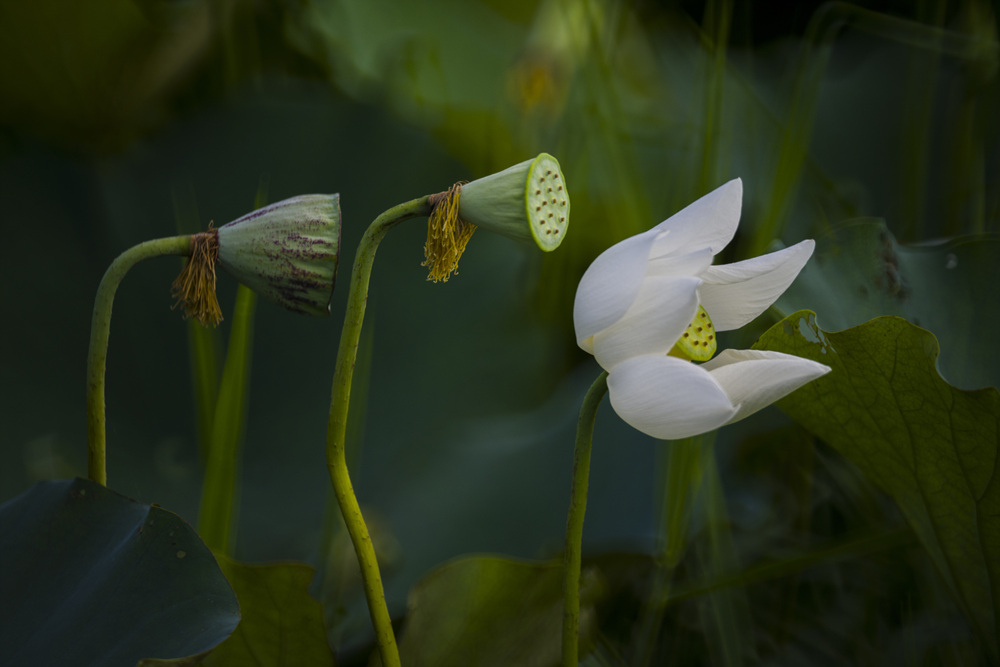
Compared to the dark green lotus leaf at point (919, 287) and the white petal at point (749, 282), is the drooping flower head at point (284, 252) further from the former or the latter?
the dark green lotus leaf at point (919, 287)

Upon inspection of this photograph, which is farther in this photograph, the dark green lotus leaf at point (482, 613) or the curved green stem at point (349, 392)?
the dark green lotus leaf at point (482, 613)

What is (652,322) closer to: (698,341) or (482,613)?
(698,341)

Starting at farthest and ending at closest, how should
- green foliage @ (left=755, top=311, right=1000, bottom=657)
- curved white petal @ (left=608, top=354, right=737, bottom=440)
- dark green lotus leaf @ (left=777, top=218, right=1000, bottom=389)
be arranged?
dark green lotus leaf @ (left=777, top=218, right=1000, bottom=389) → green foliage @ (left=755, top=311, right=1000, bottom=657) → curved white petal @ (left=608, top=354, right=737, bottom=440)

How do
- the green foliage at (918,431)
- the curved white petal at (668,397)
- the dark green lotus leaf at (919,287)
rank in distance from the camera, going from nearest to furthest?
1. the curved white petal at (668,397)
2. the green foliage at (918,431)
3. the dark green lotus leaf at (919,287)

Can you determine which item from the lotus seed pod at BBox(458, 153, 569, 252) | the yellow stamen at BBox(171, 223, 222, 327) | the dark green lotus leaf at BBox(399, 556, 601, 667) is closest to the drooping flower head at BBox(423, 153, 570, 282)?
the lotus seed pod at BBox(458, 153, 569, 252)

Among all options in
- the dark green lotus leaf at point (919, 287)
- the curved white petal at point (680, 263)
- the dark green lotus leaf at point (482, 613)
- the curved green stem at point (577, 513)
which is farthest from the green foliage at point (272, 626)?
the dark green lotus leaf at point (919, 287)

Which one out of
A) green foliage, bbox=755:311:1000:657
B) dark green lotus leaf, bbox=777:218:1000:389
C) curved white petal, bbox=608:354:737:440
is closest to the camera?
curved white petal, bbox=608:354:737:440

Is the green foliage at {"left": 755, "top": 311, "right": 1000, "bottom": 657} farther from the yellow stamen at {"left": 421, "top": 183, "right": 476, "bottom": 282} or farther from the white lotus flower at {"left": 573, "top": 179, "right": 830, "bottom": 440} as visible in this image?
the yellow stamen at {"left": 421, "top": 183, "right": 476, "bottom": 282}
